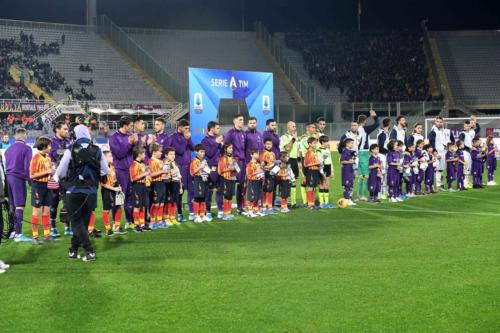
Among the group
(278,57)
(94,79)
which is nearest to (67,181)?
(94,79)

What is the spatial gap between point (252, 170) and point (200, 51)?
125 feet

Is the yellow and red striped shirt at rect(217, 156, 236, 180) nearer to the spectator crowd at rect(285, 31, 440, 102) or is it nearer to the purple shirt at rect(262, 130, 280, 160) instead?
the purple shirt at rect(262, 130, 280, 160)

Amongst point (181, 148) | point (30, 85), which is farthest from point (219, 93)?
point (30, 85)

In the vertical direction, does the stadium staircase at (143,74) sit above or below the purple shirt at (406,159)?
above

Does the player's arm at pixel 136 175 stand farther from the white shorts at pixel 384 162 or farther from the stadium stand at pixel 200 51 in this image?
the stadium stand at pixel 200 51

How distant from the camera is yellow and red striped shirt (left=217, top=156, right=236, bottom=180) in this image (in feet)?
43.8

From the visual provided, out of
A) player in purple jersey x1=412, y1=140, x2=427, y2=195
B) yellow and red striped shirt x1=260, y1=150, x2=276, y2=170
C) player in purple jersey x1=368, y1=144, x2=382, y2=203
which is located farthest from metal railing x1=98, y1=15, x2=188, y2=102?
yellow and red striped shirt x1=260, y1=150, x2=276, y2=170

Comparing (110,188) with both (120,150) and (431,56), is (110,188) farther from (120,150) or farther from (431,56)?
(431,56)

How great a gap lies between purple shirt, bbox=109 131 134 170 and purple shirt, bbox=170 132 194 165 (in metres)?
1.71

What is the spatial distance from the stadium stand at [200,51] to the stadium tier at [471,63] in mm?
14516

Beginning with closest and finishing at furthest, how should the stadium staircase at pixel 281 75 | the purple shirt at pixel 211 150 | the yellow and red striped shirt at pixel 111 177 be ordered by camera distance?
the yellow and red striped shirt at pixel 111 177
the purple shirt at pixel 211 150
the stadium staircase at pixel 281 75

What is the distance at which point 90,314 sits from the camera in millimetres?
6254

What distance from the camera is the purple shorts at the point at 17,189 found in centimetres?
1102

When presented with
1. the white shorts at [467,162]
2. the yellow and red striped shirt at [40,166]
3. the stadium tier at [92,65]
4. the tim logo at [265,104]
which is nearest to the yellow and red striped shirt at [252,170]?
the tim logo at [265,104]
